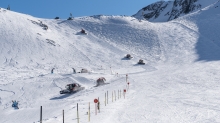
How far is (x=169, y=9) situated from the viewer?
17288cm

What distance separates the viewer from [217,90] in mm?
24656

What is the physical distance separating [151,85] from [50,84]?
13.0 m

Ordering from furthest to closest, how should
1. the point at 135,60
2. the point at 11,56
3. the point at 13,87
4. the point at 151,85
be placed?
the point at 135,60
the point at 11,56
the point at 13,87
the point at 151,85

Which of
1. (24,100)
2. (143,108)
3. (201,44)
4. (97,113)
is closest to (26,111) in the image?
(24,100)

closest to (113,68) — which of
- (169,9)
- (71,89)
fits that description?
(71,89)

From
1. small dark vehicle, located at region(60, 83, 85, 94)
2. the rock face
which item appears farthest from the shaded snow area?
the rock face

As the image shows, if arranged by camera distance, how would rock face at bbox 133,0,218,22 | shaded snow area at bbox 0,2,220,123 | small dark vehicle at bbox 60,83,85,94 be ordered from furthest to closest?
rock face at bbox 133,0,218,22 → small dark vehicle at bbox 60,83,85,94 → shaded snow area at bbox 0,2,220,123

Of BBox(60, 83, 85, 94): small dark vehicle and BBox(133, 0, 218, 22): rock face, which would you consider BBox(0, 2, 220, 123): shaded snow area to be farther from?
BBox(133, 0, 218, 22): rock face

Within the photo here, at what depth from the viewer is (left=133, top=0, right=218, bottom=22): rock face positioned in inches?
5282

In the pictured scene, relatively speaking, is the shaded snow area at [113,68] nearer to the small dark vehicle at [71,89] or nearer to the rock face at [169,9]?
the small dark vehicle at [71,89]

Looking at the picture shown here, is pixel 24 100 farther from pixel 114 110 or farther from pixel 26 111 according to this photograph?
pixel 114 110

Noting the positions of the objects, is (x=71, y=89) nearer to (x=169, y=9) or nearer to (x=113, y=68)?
(x=113, y=68)

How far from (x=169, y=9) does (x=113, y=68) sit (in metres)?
136

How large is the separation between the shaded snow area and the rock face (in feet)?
160
